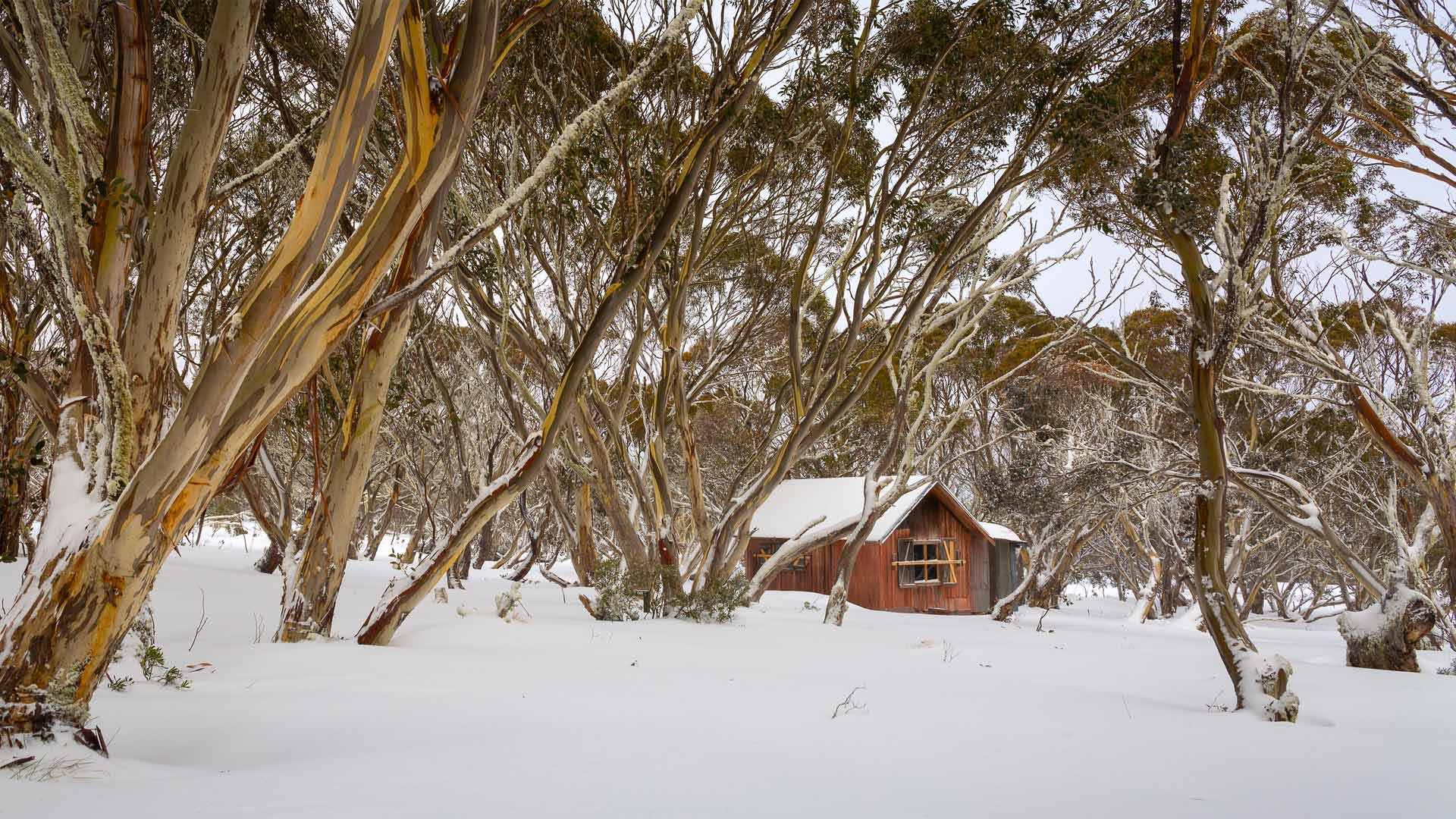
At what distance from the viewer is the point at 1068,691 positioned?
17.9ft

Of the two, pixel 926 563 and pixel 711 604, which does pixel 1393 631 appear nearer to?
pixel 711 604

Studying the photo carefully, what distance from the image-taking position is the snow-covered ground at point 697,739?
8.41 feet

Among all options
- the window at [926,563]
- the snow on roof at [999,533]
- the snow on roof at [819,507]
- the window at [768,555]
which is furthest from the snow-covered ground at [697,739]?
the snow on roof at [999,533]

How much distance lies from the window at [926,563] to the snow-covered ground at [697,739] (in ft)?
45.9

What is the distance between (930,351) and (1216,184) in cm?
961

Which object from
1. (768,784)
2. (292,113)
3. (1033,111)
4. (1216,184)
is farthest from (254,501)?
(1216,184)

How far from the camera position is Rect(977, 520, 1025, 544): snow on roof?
23.4 meters

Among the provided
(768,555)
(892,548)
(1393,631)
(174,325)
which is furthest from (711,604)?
(892,548)

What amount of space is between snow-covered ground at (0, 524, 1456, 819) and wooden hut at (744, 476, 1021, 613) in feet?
43.4

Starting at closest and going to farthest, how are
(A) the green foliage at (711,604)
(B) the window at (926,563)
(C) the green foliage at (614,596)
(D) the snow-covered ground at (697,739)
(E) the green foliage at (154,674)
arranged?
(D) the snow-covered ground at (697,739) → (E) the green foliage at (154,674) → (C) the green foliage at (614,596) → (A) the green foliage at (711,604) → (B) the window at (926,563)

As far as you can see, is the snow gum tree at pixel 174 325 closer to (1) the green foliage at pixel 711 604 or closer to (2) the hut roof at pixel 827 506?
(1) the green foliage at pixel 711 604

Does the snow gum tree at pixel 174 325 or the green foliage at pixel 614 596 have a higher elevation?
the snow gum tree at pixel 174 325

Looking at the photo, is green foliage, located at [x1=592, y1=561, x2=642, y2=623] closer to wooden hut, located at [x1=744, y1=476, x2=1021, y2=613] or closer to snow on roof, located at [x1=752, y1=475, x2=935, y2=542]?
snow on roof, located at [x1=752, y1=475, x2=935, y2=542]

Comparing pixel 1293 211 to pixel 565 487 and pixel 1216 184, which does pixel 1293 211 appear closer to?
pixel 1216 184
